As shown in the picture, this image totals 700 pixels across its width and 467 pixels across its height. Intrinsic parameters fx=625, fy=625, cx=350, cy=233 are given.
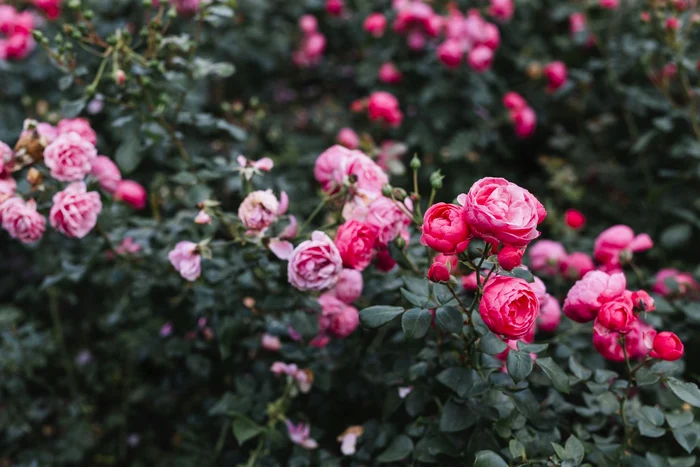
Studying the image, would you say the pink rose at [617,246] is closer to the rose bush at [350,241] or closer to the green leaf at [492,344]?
the rose bush at [350,241]

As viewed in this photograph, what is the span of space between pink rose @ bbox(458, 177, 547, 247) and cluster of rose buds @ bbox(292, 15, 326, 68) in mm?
2240

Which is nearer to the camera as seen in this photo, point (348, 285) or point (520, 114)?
point (348, 285)

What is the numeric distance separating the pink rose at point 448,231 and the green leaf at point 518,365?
0.77 feet

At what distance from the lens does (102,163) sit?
1.61 m

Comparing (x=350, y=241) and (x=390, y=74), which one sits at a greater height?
(x=350, y=241)

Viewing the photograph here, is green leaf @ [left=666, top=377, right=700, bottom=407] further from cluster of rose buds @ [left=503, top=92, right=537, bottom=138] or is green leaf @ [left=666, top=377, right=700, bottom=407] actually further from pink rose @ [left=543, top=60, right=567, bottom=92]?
pink rose @ [left=543, top=60, right=567, bottom=92]

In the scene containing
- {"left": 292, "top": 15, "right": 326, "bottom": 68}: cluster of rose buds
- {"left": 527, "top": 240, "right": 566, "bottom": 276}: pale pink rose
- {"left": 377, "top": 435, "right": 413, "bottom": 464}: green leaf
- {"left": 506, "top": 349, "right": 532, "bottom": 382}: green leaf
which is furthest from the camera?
{"left": 292, "top": 15, "right": 326, "bottom": 68}: cluster of rose buds

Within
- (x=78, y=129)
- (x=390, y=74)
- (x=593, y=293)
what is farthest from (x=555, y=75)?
(x=78, y=129)

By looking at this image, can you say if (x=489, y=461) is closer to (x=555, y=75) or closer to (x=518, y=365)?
(x=518, y=365)

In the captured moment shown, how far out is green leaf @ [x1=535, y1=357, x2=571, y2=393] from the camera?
1134 mm

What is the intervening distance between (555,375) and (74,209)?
108 cm

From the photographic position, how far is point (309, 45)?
3084 mm

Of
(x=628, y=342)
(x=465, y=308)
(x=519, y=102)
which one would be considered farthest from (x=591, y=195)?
(x=465, y=308)

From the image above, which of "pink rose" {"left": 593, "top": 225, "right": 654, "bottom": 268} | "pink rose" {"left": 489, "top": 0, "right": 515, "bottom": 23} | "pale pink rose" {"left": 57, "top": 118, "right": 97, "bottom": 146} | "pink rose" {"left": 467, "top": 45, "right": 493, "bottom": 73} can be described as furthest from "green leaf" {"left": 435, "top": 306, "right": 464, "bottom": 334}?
"pink rose" {"left": 489, "top": 0, "right": 515, "bottom": 23}
